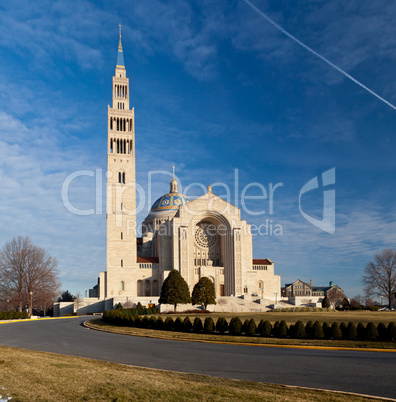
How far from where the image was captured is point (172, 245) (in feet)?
242

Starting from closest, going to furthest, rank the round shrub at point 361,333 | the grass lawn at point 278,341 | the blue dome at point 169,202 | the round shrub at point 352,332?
the grass lawn at point 278,341, the round shrub at point 361,333, the round shrub at point 352,332, the blue dome at point 169,202

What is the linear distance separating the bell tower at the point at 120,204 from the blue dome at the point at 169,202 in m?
20.8

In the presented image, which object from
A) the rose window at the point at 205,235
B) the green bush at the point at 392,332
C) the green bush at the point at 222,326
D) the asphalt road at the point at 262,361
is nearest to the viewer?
the asphalt road at the point at 262,361

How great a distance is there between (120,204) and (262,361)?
198ft

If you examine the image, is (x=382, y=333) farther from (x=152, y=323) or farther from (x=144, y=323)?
(x=144, y=323)

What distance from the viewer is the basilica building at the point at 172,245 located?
71.2m

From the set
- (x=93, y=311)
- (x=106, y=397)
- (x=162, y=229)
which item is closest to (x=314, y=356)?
(x=106, y=397)

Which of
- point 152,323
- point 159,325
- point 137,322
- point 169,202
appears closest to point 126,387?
point 159,325

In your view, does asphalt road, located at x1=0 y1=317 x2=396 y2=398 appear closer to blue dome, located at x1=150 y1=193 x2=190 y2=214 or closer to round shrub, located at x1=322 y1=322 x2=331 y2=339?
round shrub, located at x1=322 y1=322 x2=331 y2=339

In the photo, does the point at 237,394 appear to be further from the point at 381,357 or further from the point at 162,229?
the point at 162,229

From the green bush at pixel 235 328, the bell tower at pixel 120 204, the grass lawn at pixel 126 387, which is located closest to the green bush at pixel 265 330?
the green bush at pixel 235 328

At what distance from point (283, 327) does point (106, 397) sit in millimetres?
Result: 15114

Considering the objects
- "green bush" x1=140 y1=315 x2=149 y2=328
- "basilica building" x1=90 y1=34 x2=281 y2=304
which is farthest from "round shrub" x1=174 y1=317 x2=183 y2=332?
"basilica building" x1=90 y1=34 x2=281 y2=304

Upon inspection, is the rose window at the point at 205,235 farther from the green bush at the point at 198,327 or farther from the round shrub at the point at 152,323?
the green bush at the point at 198,327
